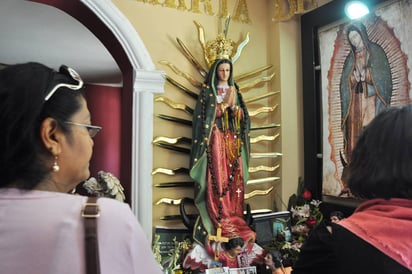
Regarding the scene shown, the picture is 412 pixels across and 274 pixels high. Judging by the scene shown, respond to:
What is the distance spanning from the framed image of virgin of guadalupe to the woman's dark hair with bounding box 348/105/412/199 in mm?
1460

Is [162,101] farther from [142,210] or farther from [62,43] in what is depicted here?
[62,43]

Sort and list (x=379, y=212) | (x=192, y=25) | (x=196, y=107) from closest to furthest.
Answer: (x=379, y=212), (x=196, y=107), (x=192, y=25)

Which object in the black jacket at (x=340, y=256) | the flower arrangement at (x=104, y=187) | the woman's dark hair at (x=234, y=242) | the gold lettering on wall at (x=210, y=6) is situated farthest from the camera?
the gold lettering on wall at (x=210, y=6)

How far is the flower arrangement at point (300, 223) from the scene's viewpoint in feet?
7.78

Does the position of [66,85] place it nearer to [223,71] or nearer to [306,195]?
[223,71]

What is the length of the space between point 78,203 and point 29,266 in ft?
0.35

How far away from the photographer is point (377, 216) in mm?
746

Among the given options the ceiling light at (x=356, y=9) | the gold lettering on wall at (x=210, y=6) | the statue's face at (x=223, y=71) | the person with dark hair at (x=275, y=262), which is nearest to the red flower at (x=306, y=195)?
the person with dark hair at (x=275, y=262)

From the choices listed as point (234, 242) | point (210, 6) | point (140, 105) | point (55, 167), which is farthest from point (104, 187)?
point (55, 167)

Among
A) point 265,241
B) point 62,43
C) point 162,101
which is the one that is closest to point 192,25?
point 162,101

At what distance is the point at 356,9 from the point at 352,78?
1.41 ft

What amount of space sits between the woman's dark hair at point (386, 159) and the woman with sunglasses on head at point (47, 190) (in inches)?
18.5

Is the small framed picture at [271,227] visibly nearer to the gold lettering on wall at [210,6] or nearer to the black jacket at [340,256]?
the gold lettering on wall at [210,6]

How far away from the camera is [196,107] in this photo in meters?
2.43
